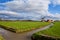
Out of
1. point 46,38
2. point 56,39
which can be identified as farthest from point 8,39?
point 56,39

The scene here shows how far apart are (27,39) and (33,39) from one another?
33.2 inches

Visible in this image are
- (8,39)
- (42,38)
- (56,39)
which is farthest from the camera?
(8,39)

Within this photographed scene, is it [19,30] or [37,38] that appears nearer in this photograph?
[37,38]

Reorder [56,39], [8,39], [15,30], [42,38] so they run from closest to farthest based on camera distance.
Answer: [56,39]
[42,38]
[8,39]
[15,30]

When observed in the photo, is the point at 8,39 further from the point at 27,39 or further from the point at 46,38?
the point at 46,38

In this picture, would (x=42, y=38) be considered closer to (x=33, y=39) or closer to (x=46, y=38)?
(x=46, y=38)

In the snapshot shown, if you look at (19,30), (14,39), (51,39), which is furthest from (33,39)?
(19,30)

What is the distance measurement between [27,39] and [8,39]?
2477 mm

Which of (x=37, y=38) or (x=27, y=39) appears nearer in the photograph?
(x=37, y=38)

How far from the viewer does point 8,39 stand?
2055 cm

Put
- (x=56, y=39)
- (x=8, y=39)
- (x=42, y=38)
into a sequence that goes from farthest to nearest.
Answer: (x=8, y=39) → (x=42, y=38) → (x=56, y=39)

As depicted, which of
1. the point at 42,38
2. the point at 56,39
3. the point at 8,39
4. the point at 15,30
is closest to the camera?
the point at 56,39

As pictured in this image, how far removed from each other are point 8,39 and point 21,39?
66.3 inches

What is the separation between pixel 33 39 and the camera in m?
20.6
